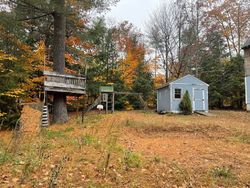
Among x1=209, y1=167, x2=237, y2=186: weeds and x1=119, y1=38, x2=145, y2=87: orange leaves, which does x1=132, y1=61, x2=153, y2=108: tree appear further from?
x1=209, y1=167, x2=237, y2=186: weeds

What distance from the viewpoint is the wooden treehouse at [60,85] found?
13766mm

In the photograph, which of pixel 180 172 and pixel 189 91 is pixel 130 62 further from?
pixel 180 172

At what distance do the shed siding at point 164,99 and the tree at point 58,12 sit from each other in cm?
1025

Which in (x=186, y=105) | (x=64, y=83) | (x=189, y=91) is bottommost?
(x=186, y=105)

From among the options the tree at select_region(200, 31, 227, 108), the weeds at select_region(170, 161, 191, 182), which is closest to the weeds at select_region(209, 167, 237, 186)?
the weeds at select_region(170, 161, 191, 182)

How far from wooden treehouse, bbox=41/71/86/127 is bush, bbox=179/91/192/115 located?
917cm

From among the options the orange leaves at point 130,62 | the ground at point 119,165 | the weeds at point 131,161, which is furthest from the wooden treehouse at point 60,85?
the orange leaves at point 130,62

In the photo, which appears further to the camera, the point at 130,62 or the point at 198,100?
the point at 130,62

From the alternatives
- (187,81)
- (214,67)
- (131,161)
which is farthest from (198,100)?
(131,161)

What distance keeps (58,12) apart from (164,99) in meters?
13.0

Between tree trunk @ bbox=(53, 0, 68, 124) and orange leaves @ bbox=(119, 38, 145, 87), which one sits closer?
tree trunk @ bbox=(53, 0, 68, 124)

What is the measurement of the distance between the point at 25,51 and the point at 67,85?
3.09 metres

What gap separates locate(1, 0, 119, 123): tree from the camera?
43.1ft

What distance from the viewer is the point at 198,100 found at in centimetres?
2325
